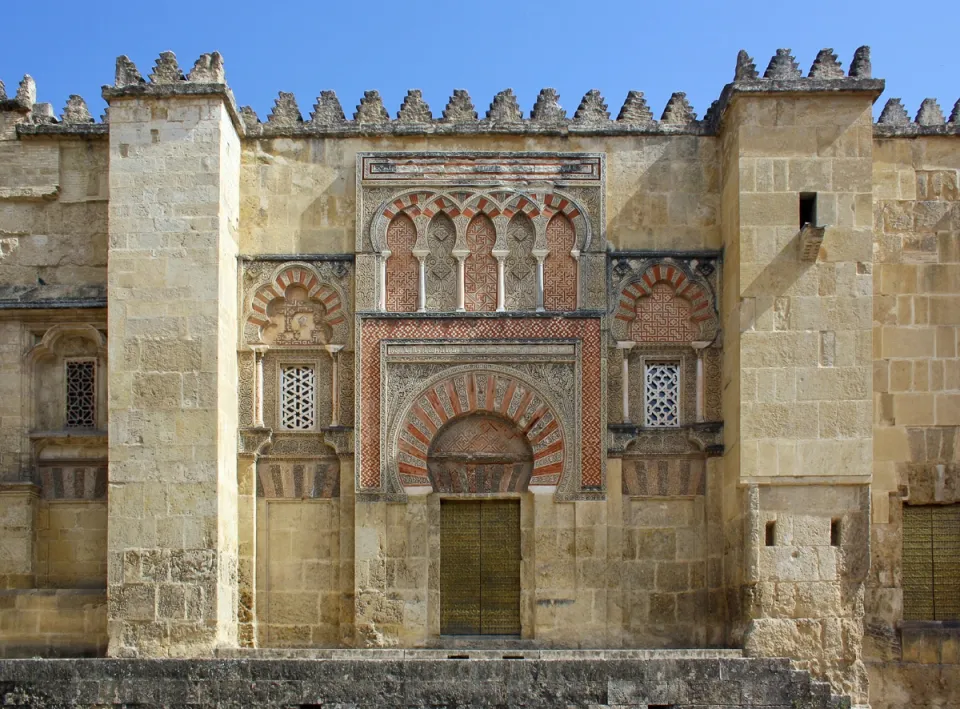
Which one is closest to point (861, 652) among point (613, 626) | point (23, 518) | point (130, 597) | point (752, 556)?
point (752, 556)

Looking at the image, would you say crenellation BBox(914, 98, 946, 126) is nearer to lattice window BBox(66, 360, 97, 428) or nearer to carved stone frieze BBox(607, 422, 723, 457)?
carved stone frieze BBox(607, 422, 723, 457)

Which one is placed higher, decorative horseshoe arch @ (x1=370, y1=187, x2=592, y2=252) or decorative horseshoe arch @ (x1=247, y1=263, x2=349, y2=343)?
decorative horseshoe arch @ (x1=370, y1=187, x2=592, y2=252)

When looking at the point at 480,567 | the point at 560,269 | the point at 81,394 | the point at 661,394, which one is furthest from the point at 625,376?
the point at 81,394

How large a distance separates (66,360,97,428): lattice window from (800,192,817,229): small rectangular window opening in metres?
6.08

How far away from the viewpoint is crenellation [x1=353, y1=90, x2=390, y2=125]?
12.3 meters

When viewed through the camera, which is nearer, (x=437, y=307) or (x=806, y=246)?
(x=806, y=246)

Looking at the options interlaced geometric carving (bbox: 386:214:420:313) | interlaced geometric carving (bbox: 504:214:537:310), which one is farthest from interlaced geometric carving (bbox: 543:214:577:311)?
interlaced geometric carving (bbox: 386:214:420:313)

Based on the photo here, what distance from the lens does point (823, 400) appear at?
11.4 m

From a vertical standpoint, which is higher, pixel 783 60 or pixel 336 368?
pixel 783 60

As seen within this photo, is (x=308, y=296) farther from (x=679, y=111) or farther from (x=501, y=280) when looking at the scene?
(x=679, y=111)

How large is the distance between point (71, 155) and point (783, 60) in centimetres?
611

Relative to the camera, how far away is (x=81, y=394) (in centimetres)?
1227

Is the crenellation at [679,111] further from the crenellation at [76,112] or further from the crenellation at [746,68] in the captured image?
the crenellation at [76,112]

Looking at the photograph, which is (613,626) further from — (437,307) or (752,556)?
(437,307)
